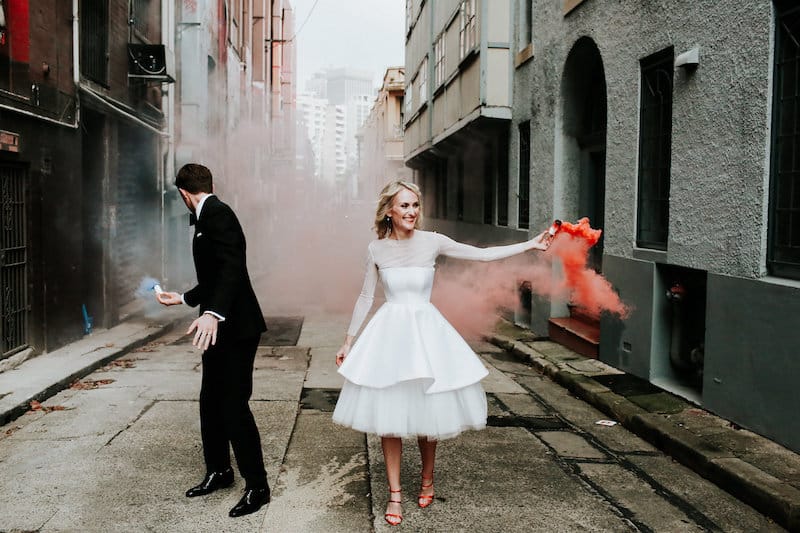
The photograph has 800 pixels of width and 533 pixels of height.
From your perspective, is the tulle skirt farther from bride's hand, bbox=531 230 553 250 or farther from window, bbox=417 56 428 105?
window, bbox=417 56 428 105

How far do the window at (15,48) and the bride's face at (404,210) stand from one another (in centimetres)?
620

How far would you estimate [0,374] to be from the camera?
818cm

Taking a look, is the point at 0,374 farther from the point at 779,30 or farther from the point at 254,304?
the point at 779,30

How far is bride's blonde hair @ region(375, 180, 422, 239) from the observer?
452cm

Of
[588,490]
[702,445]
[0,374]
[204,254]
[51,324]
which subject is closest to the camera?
[204,254]

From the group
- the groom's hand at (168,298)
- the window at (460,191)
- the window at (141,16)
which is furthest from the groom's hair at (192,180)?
the window at (460,191)

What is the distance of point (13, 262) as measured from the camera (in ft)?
29.5

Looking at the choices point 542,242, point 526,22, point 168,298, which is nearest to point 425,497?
point 542,242

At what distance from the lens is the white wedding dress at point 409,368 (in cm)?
423

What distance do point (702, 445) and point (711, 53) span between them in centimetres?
356

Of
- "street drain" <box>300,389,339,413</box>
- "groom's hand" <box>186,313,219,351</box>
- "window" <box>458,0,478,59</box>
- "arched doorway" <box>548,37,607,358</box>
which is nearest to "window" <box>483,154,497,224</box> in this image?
"window" <box>458,0,478,59</box>

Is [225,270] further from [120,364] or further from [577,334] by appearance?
[577,334]

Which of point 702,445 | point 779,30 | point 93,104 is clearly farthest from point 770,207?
point 93,104

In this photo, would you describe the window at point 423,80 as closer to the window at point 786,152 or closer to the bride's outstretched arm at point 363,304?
the window at point 786,152
